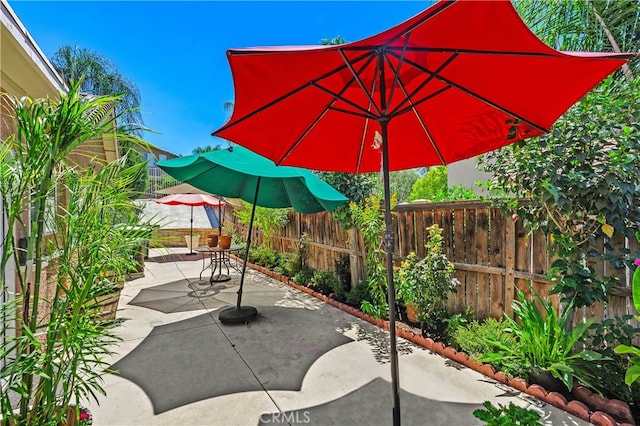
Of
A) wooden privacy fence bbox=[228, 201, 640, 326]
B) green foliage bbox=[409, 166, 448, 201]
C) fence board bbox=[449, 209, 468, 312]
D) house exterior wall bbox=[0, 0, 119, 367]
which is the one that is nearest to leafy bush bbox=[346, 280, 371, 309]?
wooden privacy fence bbox=[228, 201, 640, 326]

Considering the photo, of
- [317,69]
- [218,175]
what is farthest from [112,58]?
[317,69]

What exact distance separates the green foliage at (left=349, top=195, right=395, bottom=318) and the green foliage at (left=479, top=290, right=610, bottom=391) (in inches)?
60.3

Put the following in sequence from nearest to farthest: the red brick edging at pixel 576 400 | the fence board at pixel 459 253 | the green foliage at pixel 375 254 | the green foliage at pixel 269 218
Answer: the red brick edging at pixel 576 400 → the fence board at pixel 459 253 → the green foliage at pixel 375 254 → the green foliage at pixel 269 218

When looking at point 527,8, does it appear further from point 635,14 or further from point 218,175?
point 218,175

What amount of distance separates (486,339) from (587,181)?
68.2 inches

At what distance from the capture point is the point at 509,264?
327 cm

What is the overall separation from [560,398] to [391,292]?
178cm

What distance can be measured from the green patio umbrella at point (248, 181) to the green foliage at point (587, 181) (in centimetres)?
220

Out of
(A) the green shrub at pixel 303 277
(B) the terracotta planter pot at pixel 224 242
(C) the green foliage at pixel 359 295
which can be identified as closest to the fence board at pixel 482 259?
(C) the green foliage at pixel 359 295

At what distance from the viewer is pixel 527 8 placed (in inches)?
253

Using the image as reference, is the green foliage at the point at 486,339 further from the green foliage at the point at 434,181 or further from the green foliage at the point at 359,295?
the green foliage at the point at 434,181

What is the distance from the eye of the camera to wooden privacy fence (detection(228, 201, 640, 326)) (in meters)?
2.63

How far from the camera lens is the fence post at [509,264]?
324cm

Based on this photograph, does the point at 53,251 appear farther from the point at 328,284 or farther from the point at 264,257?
the point at 264,257
